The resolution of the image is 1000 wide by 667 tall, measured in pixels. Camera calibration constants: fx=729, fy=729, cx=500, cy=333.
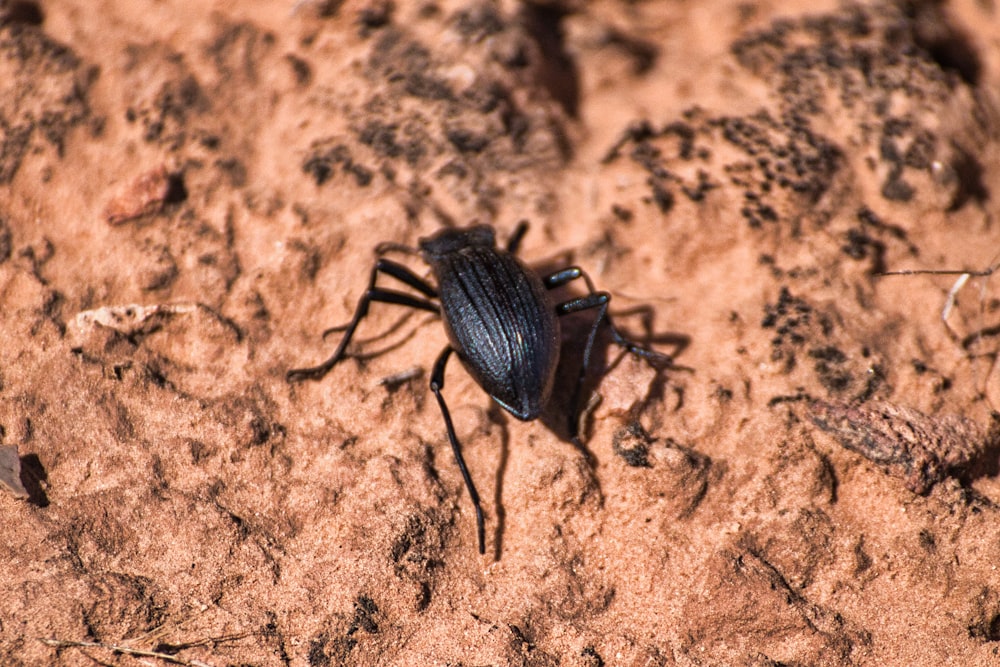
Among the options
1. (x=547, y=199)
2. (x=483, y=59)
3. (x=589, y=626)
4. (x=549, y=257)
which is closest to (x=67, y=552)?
(x=589, y=626)

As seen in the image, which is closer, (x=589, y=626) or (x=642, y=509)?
(x=589, y=626)

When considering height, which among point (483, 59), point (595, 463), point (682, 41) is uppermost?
point (483, 59)

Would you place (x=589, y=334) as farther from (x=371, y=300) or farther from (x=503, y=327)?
(x=371, y=300)

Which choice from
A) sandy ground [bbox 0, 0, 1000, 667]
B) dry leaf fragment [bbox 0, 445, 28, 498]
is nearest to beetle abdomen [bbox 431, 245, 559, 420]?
sandy ground [bbox 0, 0, 1000, 667]

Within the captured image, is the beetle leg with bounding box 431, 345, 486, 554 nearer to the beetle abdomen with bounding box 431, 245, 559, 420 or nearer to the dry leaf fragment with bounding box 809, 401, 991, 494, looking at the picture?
the beetle abdomen with bounding box 431, 245, 559, 420

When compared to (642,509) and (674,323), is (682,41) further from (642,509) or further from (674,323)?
(642,509)
